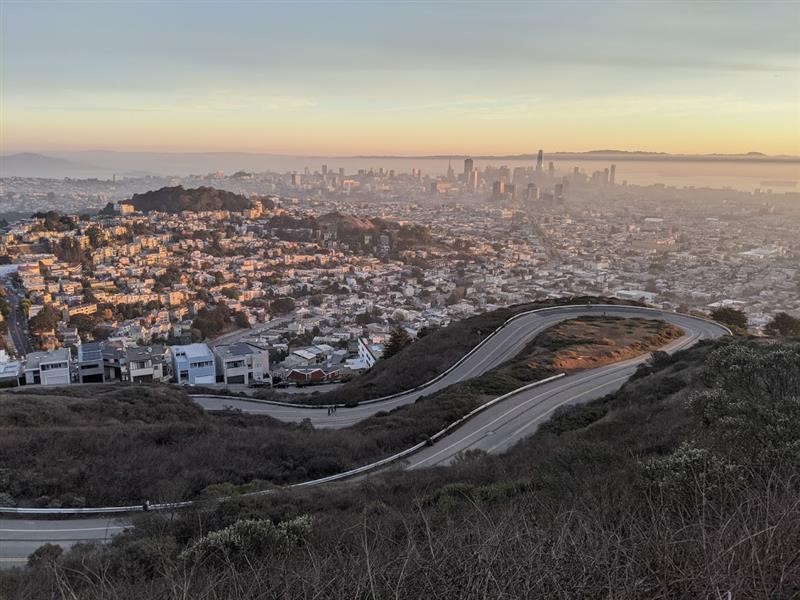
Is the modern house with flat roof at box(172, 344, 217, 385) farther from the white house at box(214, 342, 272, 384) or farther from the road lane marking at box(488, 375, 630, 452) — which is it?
the road lane marking at box(488, 375, 630, 452)

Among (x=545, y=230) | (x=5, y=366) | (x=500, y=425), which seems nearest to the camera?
(x=500, y=425)

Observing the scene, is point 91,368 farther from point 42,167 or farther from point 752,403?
point 42,167

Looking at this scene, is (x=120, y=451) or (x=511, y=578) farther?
(x=120, y=451)

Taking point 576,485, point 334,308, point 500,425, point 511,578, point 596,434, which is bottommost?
point 334,308

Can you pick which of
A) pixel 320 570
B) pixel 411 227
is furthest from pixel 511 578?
pixel 411 227

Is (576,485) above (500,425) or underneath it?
above

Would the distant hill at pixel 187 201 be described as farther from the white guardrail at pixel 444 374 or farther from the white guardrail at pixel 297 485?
the white guardrail at pixel 297 485

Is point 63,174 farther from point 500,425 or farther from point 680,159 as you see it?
point 500,425

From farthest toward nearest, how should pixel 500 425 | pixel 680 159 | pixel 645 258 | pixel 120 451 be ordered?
1. pixel 680 159
2. pixel 645 258
3. pixel 500 425
4. pixel 120 451
